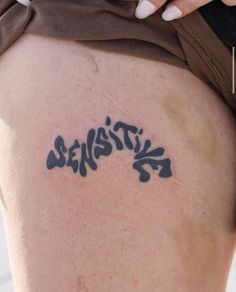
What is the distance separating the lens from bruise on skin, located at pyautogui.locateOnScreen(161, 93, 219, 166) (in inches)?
37.9

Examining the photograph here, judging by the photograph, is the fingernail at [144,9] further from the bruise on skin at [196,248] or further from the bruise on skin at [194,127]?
the bruise on skin at [196,248]

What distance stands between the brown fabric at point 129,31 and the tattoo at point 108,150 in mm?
129

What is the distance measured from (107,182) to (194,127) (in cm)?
17

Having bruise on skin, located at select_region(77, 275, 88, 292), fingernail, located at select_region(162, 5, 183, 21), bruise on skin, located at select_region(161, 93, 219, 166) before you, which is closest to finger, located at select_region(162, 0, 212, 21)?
fingernail, located at select_region(162, 5, 183, 21)

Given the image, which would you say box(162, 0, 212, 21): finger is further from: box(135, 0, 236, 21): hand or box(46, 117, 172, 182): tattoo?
box(46, 117, 172, 182): tattoo

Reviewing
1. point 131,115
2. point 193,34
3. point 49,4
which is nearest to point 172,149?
point 131,115

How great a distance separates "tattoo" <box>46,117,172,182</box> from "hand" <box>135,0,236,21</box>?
7.0 inches

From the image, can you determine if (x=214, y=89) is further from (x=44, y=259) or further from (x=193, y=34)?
(x=44, y=259)

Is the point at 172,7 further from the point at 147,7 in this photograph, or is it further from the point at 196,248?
the point at 196,248

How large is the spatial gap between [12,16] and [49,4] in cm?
8

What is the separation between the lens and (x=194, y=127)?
98 centimetres

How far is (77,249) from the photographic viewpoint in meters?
0.93

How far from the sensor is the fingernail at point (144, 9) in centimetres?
93

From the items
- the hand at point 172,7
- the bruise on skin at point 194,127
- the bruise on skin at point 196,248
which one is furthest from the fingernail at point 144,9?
the bruise on skin at point 196,248
